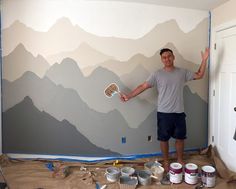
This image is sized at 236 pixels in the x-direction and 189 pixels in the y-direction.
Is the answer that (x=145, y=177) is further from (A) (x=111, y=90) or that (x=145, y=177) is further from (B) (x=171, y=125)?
(A) (x=111, y=90)

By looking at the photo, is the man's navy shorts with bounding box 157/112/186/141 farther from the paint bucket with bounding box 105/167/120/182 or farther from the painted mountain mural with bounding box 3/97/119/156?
the painted mountain mural with bounding box 3/97/119/156

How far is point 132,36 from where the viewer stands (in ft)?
10.1

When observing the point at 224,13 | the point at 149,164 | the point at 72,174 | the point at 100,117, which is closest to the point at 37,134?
the point at 72,174

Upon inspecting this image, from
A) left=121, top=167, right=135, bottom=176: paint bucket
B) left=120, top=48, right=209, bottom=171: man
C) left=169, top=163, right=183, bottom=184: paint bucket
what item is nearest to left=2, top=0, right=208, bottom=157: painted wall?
left=120, top=48, right=209, bottom=171: man

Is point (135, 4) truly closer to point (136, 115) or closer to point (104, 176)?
point (136, 115)

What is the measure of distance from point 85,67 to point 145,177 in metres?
1.57

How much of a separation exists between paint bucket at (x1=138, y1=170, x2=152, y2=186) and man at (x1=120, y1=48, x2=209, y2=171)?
1.25 ft

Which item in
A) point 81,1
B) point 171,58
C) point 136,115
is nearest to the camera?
point 171,58

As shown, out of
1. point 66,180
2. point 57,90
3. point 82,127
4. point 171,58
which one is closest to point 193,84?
point 171,58

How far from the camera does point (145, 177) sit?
2.54 metres

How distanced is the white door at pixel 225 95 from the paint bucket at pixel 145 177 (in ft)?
3.47

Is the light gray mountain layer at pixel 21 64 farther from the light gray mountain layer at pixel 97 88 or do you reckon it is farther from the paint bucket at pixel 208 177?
the paint bucket at pixel 208 177

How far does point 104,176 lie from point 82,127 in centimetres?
73

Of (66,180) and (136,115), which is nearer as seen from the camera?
(66,180)
